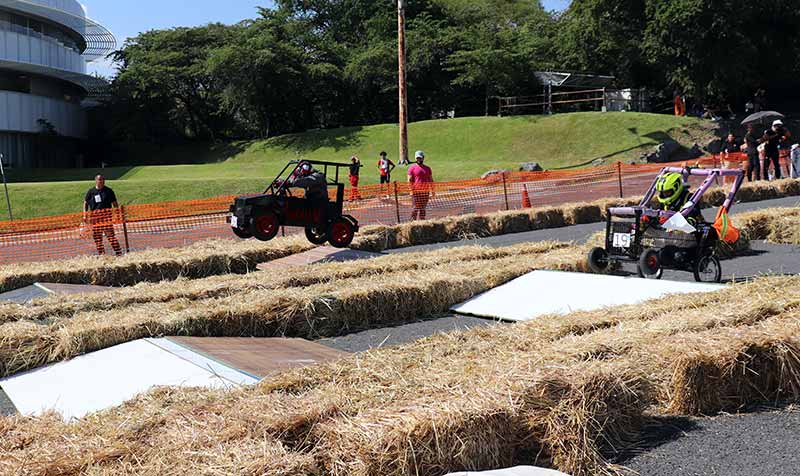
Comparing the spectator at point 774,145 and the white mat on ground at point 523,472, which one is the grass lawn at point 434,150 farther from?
the white mat on ground at point 523,472

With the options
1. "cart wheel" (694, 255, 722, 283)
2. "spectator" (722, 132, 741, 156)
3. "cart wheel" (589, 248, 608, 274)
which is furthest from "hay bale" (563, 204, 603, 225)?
"spectator" (722, 132, 741, 156)

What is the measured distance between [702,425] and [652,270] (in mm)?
5406

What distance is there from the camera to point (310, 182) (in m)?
13.6

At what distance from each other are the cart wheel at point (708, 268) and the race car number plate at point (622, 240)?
2.91 ft

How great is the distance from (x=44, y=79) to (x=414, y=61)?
2262 cm

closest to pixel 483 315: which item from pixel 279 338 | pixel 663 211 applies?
pixel 279 338

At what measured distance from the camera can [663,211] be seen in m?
10.6

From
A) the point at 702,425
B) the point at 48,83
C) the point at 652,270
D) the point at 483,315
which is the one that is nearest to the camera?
the point at 702,425

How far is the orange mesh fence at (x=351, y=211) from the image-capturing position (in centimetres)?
1642

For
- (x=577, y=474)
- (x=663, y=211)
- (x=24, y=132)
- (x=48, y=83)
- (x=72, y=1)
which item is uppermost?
(x=72, y=1)

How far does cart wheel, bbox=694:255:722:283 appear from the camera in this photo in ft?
33.7

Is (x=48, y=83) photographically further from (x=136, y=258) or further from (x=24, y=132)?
(x=136, y=258)

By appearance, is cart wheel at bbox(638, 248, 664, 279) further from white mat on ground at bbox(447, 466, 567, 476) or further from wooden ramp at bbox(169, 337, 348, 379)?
white mat on ground at bbox(447, 466, 567, 476)

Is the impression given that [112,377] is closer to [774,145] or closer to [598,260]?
[598,260]
